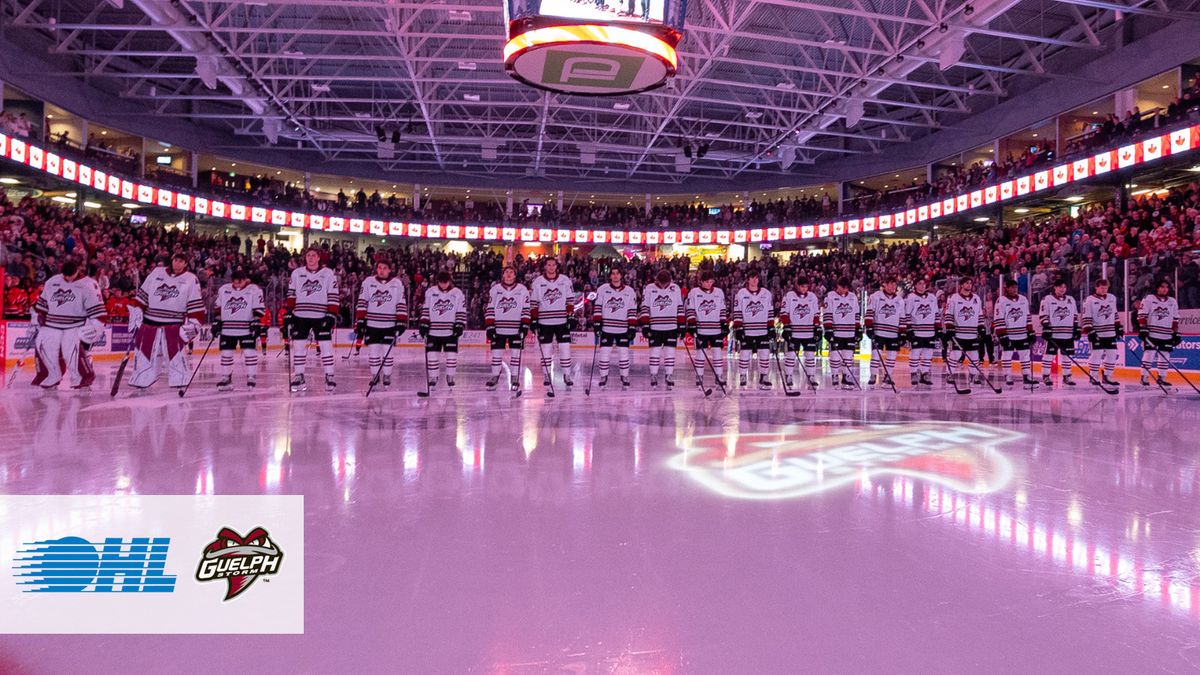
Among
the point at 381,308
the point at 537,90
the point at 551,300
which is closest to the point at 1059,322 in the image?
the point at 551,300

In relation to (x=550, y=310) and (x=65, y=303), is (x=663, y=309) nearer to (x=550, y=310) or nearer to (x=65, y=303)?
(x=550, y=310)

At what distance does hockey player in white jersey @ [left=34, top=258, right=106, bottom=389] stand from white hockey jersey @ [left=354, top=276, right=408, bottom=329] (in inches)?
158

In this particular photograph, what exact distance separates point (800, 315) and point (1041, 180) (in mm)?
20590

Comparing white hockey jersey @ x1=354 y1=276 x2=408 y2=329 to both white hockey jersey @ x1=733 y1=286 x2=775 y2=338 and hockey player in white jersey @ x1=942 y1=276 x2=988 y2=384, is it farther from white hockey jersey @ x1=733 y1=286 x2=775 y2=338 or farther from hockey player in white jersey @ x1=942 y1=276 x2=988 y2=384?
hockey player in white jersey @ x1=942 y1=276 x2=988 y2=384

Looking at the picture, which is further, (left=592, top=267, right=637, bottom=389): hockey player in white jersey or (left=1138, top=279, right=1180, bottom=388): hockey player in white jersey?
(left=1138, top=279, right=1180, bottom=388): hockey player in white jersey

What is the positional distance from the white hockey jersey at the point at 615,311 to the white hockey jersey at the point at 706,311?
1.00m

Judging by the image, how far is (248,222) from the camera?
126ft

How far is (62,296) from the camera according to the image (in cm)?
1110

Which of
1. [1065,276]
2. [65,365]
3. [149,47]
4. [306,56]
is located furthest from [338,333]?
[1065,276]

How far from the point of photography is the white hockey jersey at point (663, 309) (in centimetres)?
1273

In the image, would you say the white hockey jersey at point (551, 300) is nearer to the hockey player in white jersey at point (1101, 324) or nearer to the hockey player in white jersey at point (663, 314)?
the hockey player in white jersey at point (663, 314)

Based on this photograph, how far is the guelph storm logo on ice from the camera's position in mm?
3037

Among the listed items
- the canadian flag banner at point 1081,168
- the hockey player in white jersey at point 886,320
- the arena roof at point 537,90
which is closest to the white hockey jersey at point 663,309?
the hockey player in white jersey at point 886,320

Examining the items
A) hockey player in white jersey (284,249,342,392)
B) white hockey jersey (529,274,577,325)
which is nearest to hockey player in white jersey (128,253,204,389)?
hockey player in white jersey (284,249,342,392)
